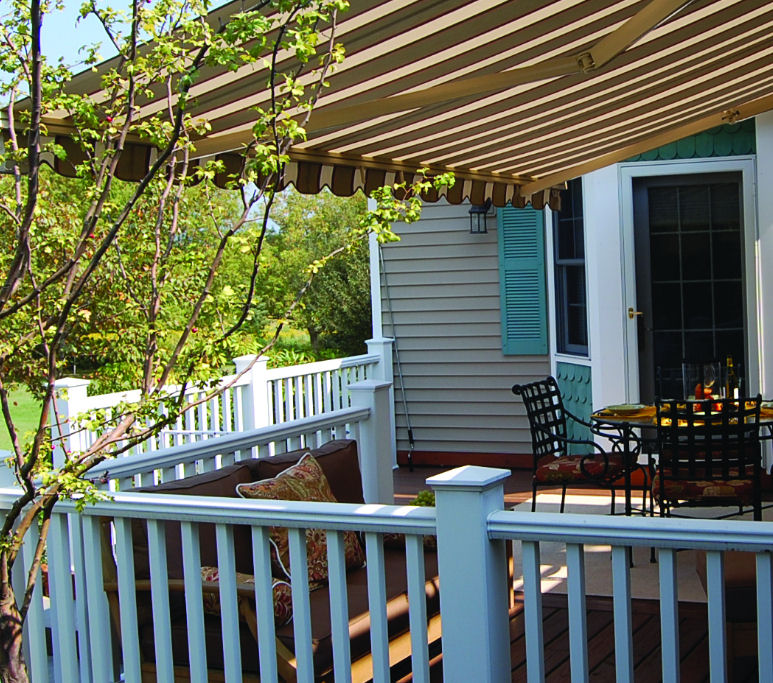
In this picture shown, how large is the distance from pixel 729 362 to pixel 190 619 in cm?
429

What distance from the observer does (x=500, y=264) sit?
9.87 metres

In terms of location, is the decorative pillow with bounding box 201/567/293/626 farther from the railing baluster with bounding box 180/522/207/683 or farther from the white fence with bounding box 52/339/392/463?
the white fence with bounding box 52/339/392/463

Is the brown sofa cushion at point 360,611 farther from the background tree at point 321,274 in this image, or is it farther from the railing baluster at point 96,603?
the background tree at point 321,274

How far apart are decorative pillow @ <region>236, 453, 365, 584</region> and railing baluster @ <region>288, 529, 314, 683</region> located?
0.99 meters

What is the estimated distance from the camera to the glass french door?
26.6 feet

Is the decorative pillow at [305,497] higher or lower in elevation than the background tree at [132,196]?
lower

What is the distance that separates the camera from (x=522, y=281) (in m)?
9.73

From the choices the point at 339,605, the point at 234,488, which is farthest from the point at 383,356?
the point at 339,605

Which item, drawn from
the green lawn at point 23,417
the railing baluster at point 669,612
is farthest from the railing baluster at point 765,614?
the green lawn at point 23,417

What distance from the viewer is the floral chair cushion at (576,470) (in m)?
6.21

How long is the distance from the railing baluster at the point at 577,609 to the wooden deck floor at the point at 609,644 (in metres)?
1.54

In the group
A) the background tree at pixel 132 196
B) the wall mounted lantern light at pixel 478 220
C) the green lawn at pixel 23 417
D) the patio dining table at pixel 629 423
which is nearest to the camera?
the background tree at pixel 132 196

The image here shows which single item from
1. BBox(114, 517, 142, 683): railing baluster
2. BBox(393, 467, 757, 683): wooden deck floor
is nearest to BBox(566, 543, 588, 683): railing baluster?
BBox(114, 517, 142, 683): railing baluster

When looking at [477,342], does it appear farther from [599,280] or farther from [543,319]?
[599,280]
